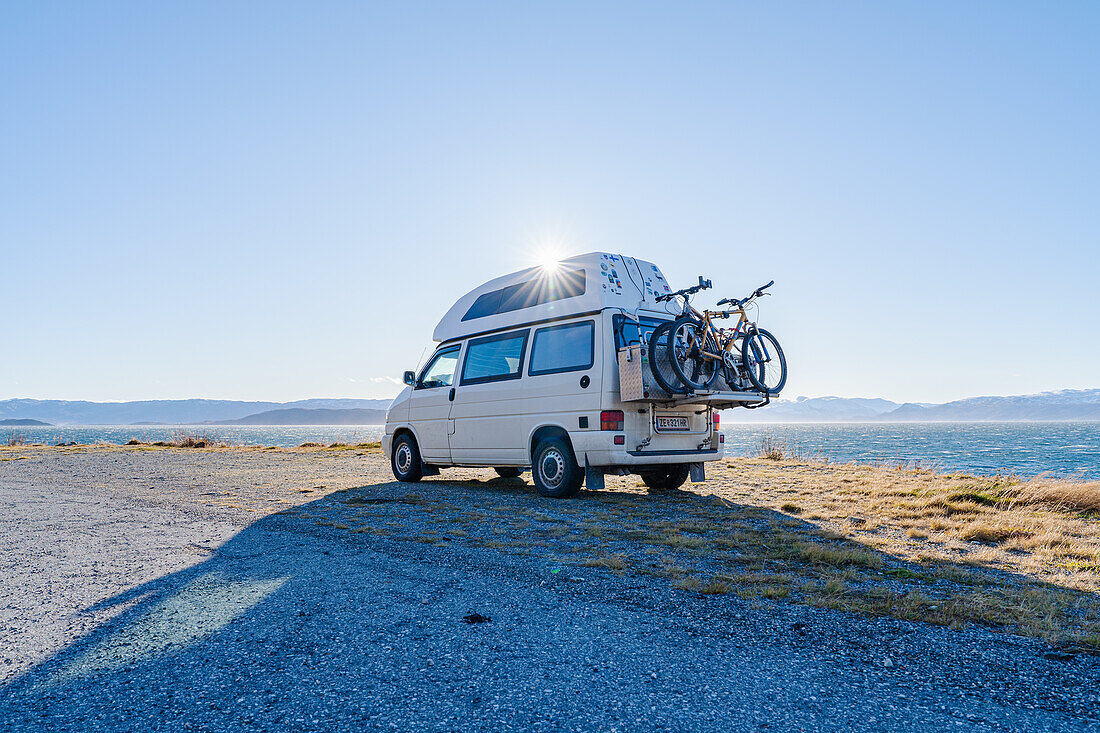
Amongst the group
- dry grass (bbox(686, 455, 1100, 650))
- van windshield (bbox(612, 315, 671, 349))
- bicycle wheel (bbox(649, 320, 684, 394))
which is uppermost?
van windshield (bbox(612, 315, 671, 349))

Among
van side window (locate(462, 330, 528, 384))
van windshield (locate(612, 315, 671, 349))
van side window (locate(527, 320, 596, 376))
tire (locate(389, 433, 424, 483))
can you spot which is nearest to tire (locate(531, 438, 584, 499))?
van side window (locate(527, 320, 596, 376))

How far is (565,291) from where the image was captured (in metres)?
8.01

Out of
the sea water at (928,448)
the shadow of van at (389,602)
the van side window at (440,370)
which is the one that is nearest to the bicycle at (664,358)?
the shadow of van at (389,602)

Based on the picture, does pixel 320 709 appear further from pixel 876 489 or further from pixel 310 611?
pixel 876 489

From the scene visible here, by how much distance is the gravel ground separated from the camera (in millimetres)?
2109

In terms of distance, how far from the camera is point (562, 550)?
4762 mm

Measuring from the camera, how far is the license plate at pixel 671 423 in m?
7.57

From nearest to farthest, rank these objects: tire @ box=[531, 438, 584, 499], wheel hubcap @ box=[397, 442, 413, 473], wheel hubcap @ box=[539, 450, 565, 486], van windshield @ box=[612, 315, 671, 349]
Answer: van windshield @ box=[612, 315, 671, 349], tire @ box=[531, 438, 584, 499], wheel hubcap @ box=[539, 450, 565, 486], wheel hubcap @ box=[397, 442, 413, 473]

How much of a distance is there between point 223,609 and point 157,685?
955mm

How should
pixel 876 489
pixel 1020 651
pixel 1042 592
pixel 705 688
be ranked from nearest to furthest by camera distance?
1. pixel 705 688
2. pixel 1020 651
3. pixel 1042 592
4. pixel 876 489

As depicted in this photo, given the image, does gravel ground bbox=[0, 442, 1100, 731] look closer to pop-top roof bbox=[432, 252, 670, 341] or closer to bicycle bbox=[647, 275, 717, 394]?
bicycle bbox=[647, 275, 717, 394]

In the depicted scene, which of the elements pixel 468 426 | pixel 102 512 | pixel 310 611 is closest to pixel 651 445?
pixel 468 426

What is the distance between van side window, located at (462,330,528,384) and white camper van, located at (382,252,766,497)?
16 mm

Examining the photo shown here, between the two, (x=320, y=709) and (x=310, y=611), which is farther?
(x=310, y=611)
